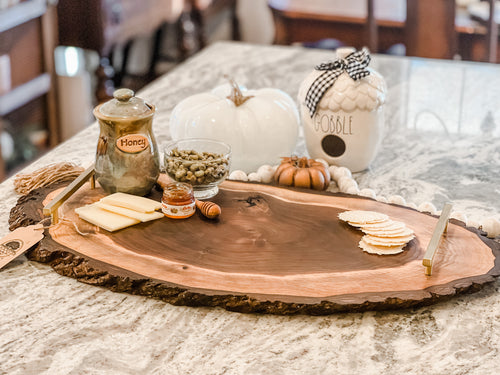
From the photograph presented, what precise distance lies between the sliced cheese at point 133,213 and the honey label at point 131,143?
0.34 ft

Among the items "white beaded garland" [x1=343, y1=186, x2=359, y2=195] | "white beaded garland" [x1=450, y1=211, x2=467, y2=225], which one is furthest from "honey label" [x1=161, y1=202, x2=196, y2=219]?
"white beaded garland" [x1=450, y1=211, x2=467, y2=225]

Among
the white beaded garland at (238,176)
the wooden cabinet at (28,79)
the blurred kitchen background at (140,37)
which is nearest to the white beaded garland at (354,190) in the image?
the white beaded garland at (238,176)

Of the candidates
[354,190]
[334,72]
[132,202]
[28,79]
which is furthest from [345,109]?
A: [28,79]

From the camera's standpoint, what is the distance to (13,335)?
0.99 metres

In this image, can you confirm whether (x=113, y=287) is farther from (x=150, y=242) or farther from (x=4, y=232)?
(x=4, y=232)

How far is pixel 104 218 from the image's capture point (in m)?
1.23

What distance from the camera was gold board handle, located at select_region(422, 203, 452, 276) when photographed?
3.51 ft

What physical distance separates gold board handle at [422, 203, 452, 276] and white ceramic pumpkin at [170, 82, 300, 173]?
1.41 ft

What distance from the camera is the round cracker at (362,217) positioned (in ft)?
4.00

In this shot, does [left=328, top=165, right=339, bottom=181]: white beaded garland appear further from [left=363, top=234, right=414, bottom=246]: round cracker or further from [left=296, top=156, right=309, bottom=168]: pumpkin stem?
[left=363, top=234, right=414, bottom=246]: round cracker

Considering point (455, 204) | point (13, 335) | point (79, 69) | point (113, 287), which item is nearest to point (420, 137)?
point (455, 204)

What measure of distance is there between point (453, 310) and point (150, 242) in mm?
491

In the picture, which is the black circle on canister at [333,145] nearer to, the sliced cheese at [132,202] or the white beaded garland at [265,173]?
the white beaded garland at [265,173]

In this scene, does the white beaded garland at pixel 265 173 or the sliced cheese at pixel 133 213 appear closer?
the sliced cheese at pixel 133 213
